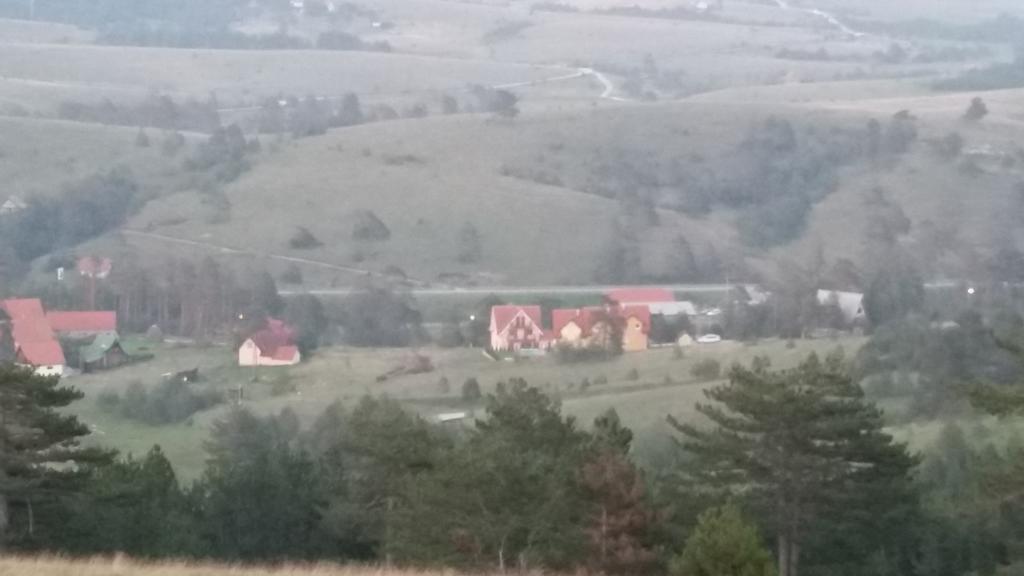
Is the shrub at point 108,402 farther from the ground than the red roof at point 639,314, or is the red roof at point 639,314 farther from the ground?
the red roof at point 639,314

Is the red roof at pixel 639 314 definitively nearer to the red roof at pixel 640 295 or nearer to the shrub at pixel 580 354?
the red roof at pixel 640 295

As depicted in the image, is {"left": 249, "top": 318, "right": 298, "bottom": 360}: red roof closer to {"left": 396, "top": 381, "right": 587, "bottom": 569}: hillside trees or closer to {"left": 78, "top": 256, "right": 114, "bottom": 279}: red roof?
{"left": 78, "top": 256, "right": 114, "bottom": 279}: red roof

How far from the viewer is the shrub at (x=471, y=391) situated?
2761 centimetres

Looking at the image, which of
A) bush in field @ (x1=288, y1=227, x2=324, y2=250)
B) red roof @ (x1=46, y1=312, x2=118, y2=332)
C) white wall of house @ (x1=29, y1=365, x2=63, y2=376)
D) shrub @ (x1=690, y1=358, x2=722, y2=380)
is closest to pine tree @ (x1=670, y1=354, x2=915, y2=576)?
shrub @ (x1=690, y1=358, x2=722, y2=380)

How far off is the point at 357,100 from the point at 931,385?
22.4 meters

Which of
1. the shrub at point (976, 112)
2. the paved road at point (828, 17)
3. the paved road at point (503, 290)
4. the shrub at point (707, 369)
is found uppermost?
the paved road at point (828, 17)

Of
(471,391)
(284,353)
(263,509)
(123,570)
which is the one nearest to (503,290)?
(471,391)

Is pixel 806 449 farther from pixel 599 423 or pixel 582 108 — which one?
pixel 582 108

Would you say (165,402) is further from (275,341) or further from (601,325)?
(601,325)

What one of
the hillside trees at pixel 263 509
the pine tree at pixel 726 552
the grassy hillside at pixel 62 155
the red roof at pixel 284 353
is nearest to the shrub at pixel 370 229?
the grassy hillside at pixel 62 155

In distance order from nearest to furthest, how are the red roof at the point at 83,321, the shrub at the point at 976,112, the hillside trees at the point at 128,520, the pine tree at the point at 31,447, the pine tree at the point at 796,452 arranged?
the pine tree at the point at 31,447
the hillside trees at the point at 128,520
the pine tree at the point at 796,452
the red roof at the point at 83,321
the shrub at the point at 976,112

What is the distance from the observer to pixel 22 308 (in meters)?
28.1

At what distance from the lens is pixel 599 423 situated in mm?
21750

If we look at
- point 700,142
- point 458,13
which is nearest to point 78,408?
point 700,142
